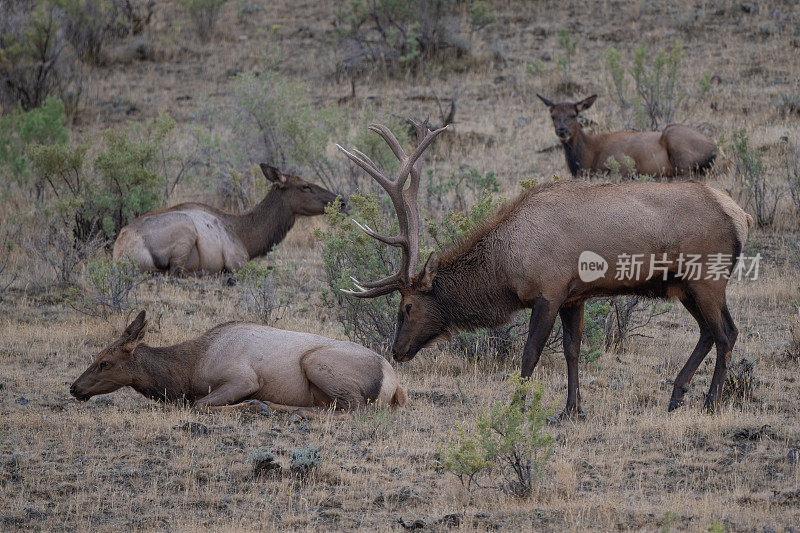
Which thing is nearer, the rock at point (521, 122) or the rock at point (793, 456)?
the rock at point (793, 456)

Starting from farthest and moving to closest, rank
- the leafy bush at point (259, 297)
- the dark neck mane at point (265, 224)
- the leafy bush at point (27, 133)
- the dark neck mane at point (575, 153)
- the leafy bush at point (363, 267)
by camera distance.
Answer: the dark neck mane at point (575, 153) → the leafy bush at point (27, 133) → the dark neck mane at point (265, 224) → the leafy bush at point (259, 297) → the leafy bush at point (363, 267)

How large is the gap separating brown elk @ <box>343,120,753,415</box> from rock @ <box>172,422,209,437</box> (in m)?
1.77

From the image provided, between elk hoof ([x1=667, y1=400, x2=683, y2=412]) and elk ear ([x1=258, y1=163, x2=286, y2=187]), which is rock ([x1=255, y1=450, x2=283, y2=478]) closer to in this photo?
elk hoof ([x1=667, y1=400, x2=683, y2=412])

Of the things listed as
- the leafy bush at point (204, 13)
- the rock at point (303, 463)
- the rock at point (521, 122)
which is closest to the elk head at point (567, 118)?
the rock at point (521, 122)

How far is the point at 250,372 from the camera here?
866 cm

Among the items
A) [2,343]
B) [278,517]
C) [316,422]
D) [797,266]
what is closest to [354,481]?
[278,517]

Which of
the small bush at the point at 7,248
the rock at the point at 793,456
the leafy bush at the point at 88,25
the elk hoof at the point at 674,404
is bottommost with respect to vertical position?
the small bush at the point at 7,248

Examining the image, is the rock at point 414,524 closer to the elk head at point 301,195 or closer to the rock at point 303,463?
the rock at point 303,463

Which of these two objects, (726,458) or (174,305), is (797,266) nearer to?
(726,458)

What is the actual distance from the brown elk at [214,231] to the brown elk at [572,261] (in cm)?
478

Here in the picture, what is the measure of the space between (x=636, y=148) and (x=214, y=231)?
7190 millimetres

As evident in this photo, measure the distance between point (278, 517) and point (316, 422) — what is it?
1948 millimetres

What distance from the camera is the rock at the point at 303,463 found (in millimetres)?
6941

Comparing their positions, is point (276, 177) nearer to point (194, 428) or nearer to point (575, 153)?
point (575, 153)
